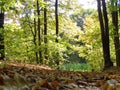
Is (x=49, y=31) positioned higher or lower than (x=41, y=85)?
lower

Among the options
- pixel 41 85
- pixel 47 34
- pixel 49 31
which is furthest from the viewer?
pixel 49 31

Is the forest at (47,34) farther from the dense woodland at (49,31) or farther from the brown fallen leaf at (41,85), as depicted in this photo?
the brown fallen leaf at (41,85)

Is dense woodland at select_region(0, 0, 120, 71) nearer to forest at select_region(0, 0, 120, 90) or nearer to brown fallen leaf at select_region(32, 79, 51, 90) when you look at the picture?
forest at select_region(0, 0, 120, 90)

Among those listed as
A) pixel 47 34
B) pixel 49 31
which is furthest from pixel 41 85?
pixel 49 31

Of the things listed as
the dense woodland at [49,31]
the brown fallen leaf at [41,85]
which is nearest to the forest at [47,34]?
the dense woodland at [49,31]

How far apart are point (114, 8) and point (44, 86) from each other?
986 centimetres

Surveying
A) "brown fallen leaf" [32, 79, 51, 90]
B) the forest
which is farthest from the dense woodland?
"brown fallen leaf" [32, 79, 51, 90]

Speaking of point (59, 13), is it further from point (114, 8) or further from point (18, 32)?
point (114, 8)

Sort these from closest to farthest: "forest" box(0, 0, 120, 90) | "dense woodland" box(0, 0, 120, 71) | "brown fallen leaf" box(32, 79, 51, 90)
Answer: "brown fallen leaf" box(32, 79, 51, 90) < "forest" box(0, 0, 120, 90) < "dense woodland" box(0, 0, 120, 71)

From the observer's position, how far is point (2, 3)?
8664 millimetres

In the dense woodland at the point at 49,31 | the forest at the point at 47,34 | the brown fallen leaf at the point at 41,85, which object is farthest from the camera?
the dense woodland at the point at 49,31

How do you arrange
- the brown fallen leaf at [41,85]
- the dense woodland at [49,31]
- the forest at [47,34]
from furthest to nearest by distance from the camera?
the dense woodland at [49,31] → the forest at [47,34] → the brown fallen leaf at [41,85]

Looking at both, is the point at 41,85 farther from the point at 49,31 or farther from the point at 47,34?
the point at 49,31

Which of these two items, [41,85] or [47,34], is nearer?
[41,85]
